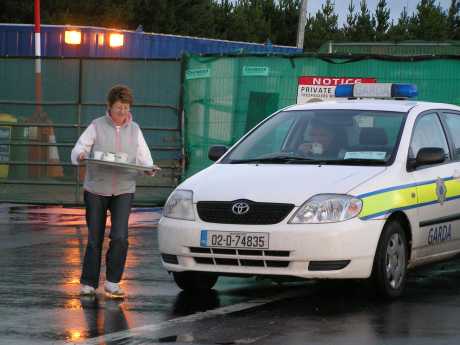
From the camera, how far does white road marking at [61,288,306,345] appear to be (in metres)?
8.17

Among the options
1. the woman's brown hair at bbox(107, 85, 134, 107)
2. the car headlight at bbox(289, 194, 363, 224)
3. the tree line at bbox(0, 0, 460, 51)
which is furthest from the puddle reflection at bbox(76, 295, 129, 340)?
the tree line at bbox(0, 0, 460, 51)

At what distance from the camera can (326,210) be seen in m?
9.51

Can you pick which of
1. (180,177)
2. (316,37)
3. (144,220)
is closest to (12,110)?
(180,177)

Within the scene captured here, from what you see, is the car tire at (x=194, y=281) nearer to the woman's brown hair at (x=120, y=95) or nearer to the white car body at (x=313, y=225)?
the white car body at (x=313, y=225)

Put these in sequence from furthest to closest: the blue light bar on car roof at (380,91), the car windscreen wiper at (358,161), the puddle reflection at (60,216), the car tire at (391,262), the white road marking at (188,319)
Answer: the puddle reflection at (60,216)
the blue light bar on car roof at (380,91)
the car windscreen wiper at (358,161)
the car tire at (391,262)
the white road marking at (188,319)

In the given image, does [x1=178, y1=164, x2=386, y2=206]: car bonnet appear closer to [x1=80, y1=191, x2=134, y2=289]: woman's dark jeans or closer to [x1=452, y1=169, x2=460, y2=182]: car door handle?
[x1=80, y1=191, x2=134, y2=289]: woman's dark jeans

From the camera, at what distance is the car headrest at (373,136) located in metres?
10.6

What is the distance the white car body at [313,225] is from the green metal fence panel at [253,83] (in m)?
7.09

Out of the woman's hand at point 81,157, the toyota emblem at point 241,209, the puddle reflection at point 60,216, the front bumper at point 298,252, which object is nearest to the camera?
the front bumper at point 298,252

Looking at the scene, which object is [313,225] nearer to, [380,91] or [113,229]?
[113,229]

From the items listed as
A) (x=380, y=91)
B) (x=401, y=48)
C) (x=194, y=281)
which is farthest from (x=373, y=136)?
(x=401, y=48)

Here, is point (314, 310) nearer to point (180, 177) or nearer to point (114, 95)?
point (114, 95)

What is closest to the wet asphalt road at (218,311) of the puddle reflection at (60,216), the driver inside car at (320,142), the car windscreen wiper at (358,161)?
the car windscreen wiper at (358,161)

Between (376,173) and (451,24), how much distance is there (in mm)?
59695
